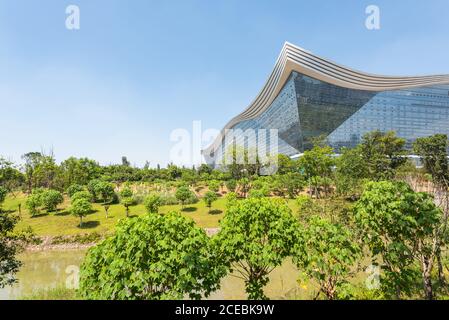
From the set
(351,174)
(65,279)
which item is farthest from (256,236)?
(351,174)

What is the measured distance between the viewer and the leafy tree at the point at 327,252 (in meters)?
7.20

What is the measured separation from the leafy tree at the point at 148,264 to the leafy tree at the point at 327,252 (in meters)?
2.92

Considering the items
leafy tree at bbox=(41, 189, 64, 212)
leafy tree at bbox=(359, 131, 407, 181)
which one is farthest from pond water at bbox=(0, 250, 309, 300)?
leafy tree at bbox=(359, 131, 407, 181)

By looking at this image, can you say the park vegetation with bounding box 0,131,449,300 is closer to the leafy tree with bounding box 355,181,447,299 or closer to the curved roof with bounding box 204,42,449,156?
the leafy tree with bounding box 355,181,447,299

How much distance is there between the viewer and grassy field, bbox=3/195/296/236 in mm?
25906

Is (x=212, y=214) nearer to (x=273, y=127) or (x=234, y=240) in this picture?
(x=234, y=240)

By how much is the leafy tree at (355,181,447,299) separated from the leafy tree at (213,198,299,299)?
8.20 ft

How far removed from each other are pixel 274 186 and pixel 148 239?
114ft

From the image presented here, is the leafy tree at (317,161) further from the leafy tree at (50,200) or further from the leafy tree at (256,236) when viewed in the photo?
the leafy tree at (50,200)

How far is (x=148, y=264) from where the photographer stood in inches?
222

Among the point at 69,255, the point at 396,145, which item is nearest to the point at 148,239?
the point at 69,255

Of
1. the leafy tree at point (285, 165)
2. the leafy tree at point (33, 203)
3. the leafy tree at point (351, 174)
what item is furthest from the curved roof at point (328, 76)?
the leafy tree at point (33, 203)

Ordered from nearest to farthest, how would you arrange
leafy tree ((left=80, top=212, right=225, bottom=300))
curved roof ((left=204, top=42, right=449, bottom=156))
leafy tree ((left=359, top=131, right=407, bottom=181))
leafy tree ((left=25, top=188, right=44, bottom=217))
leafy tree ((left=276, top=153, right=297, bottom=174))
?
1. leafy tree ((left=80, top=212, right=225, bottom=300))
2. leafy tree ((left=25, top=188, right=44, bottom=217))
3. leafy tree ((left=359, top=131, right=407, bottom=181))
4. leafy tree ((left=276, top=153, right=297, bottom=174))
5. curved roof ((left=204, top=42, right=449, bottom=156))

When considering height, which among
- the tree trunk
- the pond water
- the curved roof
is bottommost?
the pond water
